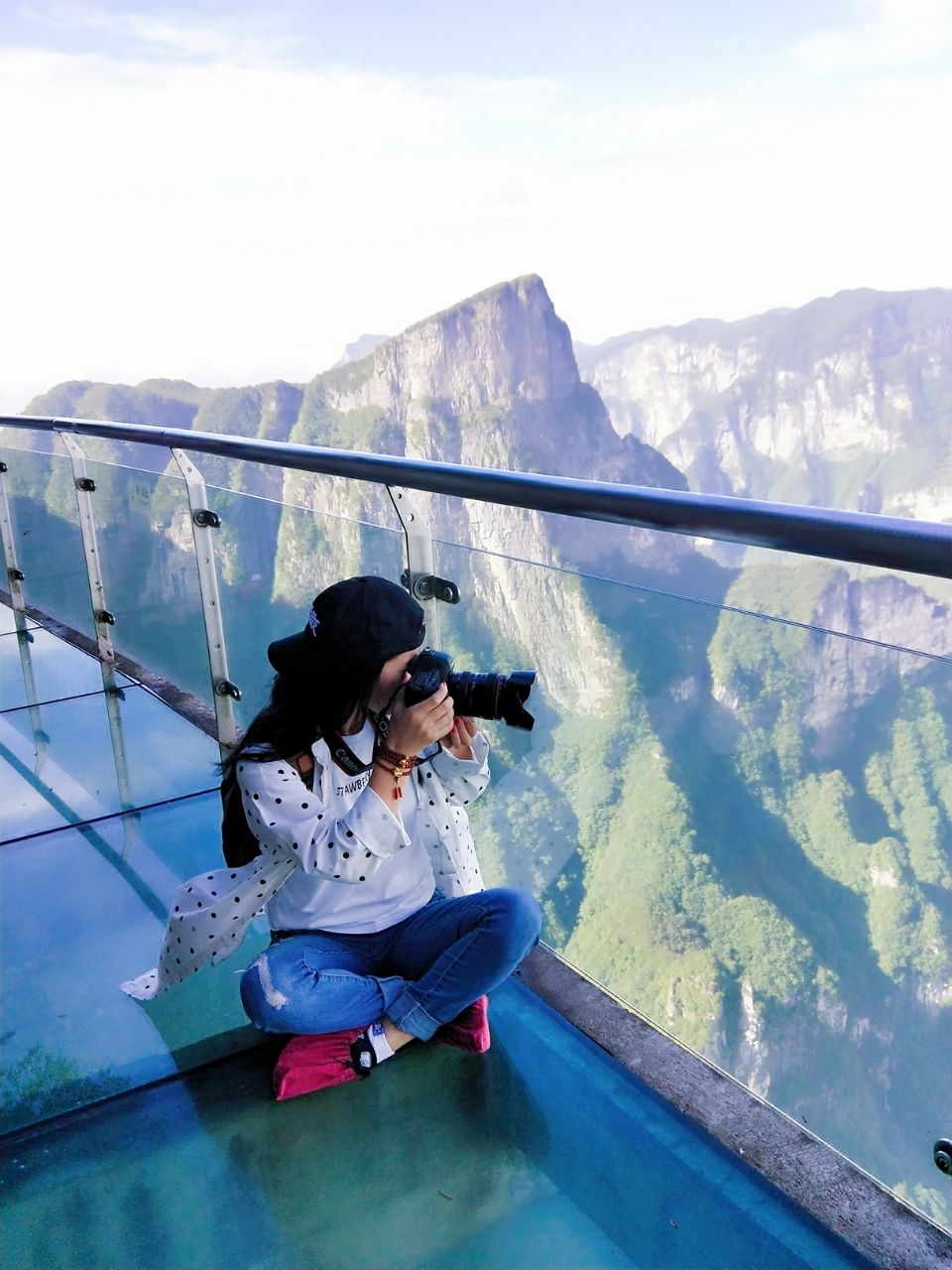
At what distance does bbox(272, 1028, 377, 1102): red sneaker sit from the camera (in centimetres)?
132

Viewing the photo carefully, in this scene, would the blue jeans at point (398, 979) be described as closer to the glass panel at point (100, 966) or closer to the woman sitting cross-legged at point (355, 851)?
the woman sitting cross-legged at point (355, 851)

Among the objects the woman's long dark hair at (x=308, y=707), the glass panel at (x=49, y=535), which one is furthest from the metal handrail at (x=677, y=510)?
the glass panel at (x=49, y=535)

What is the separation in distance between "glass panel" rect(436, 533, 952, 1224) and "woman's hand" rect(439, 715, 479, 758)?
0.19m

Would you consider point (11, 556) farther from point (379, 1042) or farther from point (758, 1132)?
point (758, 1132)

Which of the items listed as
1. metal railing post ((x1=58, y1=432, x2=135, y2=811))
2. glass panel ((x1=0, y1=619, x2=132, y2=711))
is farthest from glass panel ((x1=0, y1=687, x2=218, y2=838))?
metal railing post ((x1=58, y1=432, x2=135, y2=811))

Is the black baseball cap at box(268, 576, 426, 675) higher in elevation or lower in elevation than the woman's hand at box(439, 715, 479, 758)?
higher

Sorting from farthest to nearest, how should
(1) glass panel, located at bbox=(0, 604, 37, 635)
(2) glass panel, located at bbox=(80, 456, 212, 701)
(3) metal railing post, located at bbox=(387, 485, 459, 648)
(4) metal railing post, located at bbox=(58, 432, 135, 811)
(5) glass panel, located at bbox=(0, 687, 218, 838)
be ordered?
(1) glass panel, located at bbox=(0, 604, 37, 635)
(4) metal railing post, located at bbox=(58, 432, 135, 811)
(2) glass panel, located at bbox=(80, 456, 212, 701)
(5) glass panel, located at bbox=(0, 687, 218, 838)
(3) metal railing post, located at bbox=(387, 485, 459, 648)

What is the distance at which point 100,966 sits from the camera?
1.67m

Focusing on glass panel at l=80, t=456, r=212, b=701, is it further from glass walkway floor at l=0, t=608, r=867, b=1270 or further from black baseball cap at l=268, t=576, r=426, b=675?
black baseball cap at l=268, t=576, r=426, b=675

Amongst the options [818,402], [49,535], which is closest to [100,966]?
[49,535]

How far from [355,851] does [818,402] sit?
84.9m

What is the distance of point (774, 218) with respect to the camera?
87500 mm

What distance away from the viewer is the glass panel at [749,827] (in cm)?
Result: 121

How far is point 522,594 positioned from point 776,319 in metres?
92.7
